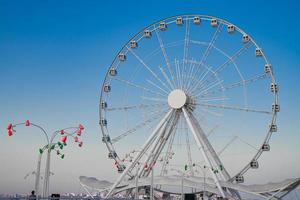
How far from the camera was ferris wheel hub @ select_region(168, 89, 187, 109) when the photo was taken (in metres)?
41.5

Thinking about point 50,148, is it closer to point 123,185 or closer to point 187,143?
point 187,143

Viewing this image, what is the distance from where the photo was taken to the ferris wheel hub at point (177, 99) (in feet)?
136

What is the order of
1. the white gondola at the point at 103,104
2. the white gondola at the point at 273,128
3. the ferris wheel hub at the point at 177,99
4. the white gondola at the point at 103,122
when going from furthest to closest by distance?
the white gondola at the point at 103,104 < the white gondola at the point at 103,122 < the ferris wheel hub at the point at 177,99 < the white gondola at the point at 273,128

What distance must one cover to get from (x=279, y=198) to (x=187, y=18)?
23219 millimetres

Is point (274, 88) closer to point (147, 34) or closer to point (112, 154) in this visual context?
point (147, 34)

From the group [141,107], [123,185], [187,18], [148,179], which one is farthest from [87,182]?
[187,18]

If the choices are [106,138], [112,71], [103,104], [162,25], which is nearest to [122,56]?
[112,71]

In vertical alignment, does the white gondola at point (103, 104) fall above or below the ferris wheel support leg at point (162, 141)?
above

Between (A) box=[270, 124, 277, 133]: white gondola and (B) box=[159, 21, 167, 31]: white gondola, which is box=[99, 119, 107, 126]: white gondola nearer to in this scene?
(B) box=[159, 21, 167, 31]: white gondola

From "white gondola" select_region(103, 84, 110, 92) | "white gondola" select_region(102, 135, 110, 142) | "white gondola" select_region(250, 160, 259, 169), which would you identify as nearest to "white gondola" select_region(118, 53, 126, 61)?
"white gondola" select_region(103, 84, 110, 92)

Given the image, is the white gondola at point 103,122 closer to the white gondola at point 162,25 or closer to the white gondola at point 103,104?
the white gondola at point 103,104

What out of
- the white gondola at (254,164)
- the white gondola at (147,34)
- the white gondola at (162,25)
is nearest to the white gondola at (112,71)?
the white gondola at (147,34)

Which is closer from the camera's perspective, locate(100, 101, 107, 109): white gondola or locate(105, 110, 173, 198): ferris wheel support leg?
locate(105, 110, 173, 198): ferris wheel support leg

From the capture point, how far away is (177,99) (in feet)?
137
